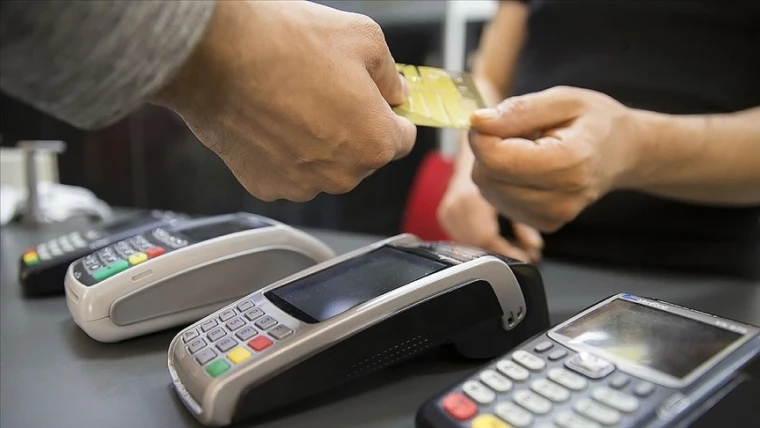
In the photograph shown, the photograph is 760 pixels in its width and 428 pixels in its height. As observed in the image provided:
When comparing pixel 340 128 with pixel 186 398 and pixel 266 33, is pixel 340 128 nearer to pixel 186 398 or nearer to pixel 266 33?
pixel 266 33

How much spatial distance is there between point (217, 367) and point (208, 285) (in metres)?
0.15

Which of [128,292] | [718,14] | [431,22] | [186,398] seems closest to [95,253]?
[128,292]

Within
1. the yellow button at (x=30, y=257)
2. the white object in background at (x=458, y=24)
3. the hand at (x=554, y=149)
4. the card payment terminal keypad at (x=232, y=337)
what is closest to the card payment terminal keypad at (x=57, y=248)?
the yellow button at (x=30, y=257)

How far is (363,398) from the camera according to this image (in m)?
0.39

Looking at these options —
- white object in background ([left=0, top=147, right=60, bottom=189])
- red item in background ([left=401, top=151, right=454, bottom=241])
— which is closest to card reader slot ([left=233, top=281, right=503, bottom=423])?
red item in background ([left=401, top=151, right=454, bottom=241])

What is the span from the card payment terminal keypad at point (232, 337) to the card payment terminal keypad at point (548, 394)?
0.11 meters

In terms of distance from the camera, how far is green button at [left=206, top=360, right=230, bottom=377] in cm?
36

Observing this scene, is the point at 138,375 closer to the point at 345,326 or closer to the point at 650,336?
the point at 345,326

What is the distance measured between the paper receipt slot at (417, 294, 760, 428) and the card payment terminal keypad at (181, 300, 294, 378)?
0.10m

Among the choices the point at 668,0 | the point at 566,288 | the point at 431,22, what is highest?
the point at 668,0

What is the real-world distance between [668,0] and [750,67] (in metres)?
0.11

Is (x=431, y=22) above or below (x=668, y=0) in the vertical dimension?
below

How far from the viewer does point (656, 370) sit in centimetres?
32

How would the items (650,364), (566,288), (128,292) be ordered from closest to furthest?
1. (650,364)
2. (128,292)
3. (566,288)
